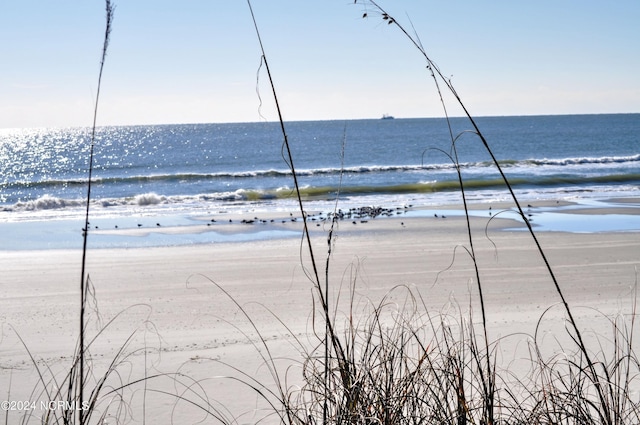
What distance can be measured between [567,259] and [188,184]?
Result: 24.8 meters

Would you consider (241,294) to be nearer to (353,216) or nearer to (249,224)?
(249,224)

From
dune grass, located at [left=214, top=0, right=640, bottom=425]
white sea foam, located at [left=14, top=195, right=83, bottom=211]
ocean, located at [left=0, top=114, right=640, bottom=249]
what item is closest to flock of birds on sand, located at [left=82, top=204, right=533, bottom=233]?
ocean, located at [left=0, top=114, right=640, bottom=249]

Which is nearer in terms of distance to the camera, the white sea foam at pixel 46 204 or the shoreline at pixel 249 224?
the shoreline at pixel 249 224

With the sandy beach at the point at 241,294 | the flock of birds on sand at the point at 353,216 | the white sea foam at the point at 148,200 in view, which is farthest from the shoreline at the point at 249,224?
the white sea foam at the point at 148,200

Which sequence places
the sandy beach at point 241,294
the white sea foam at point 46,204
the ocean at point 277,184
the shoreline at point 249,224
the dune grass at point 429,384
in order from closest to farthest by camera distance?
the dune grass at point 429,384 → the sandy beach at point 241,294 → the shoreline at point 249,224 → the ocean at point 277,184 → the white sea foam at point 46,204

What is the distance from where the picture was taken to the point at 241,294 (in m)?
8.42

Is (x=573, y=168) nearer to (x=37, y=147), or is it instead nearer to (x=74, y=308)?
(x=74, y=308)

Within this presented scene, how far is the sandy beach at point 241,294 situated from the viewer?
505 cm

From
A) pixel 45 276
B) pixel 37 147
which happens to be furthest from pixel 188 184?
pixel 37 147

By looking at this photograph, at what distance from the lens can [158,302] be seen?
790 cm

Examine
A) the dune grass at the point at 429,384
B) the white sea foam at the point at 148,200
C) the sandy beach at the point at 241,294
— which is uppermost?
the dune grass at the point at 429,384

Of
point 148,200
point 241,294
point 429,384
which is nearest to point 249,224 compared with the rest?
point 241,294

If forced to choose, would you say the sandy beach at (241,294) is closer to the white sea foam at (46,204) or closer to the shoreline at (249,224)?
the shoreline at (249,224)

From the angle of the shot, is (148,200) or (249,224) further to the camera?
(148,200)
